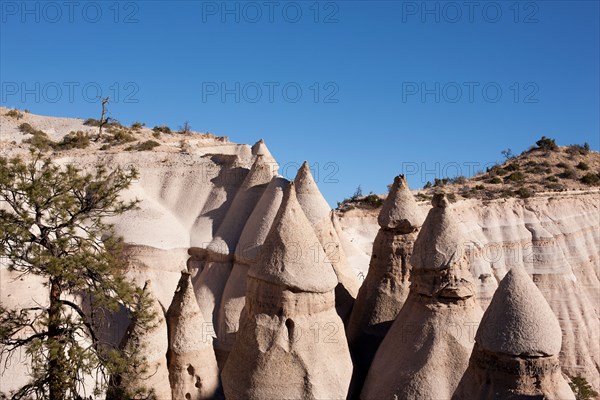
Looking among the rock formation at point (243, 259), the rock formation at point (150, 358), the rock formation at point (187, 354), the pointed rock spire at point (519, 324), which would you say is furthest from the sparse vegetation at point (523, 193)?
the rock formation at point (150, 358)

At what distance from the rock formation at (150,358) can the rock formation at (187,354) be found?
1.25ft

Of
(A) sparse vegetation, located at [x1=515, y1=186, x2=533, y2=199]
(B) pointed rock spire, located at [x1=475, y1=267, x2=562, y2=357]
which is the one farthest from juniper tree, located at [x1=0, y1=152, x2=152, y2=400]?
(A) sparse vegetation, located at [x1=515, y1=186, x2=533, y2=199]

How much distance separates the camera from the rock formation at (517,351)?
7484 mm

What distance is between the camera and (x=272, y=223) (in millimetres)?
13273

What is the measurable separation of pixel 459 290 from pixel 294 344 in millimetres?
3329

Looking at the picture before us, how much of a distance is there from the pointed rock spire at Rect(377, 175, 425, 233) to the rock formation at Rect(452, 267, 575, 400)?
484 cm

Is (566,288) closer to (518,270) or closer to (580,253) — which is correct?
(580,253)

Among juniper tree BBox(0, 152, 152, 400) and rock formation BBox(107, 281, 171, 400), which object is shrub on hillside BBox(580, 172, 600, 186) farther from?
juniper tree BBox(0, 152, 152, 400)

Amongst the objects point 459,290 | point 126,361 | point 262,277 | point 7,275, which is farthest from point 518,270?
point 7,275

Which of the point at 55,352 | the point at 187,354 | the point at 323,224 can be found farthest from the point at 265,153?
the point at 55,352

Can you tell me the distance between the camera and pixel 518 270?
8.22 metres

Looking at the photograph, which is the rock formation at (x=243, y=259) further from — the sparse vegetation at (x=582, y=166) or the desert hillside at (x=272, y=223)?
the sparse vegetation at (x=582, y=166)

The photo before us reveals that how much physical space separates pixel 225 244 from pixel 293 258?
6022 mm

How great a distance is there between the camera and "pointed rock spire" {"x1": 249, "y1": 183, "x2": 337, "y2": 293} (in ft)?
34.2
